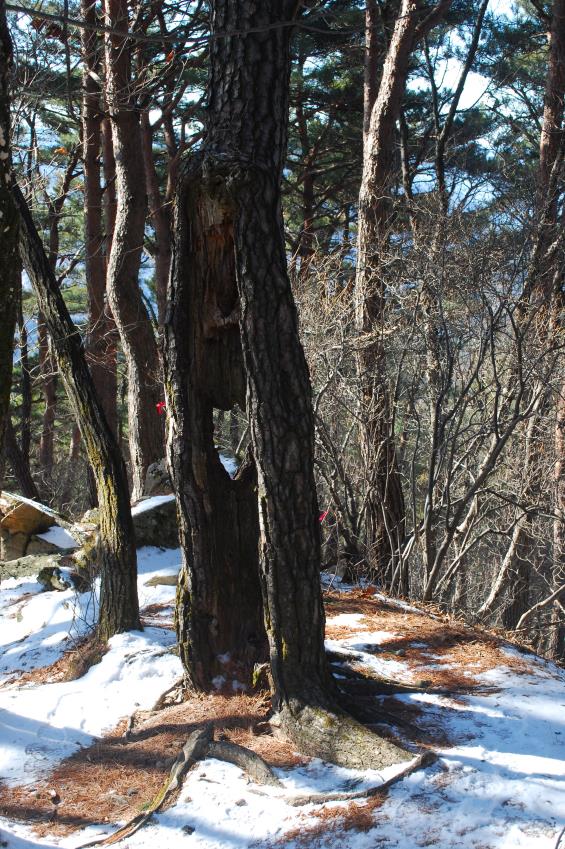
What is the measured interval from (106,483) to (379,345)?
3.53 m

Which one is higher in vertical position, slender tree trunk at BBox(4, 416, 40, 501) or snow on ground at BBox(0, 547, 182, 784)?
slender tree trunk at BBox(4, 416, 40, 501)

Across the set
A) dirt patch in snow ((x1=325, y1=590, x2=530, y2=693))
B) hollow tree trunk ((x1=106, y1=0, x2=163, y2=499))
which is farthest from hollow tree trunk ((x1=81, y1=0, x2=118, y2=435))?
dirt patch in snow ((x1=325, y1=590, x2=530, y2=693))

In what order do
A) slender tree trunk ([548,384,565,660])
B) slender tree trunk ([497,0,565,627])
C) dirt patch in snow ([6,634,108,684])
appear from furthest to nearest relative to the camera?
slender tree trunk ([548,384,565,660]) < slender tree trunk ([497,0,565,627]) < dirt patch in snow ([6,634,108,684])

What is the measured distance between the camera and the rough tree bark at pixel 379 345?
25.3 ft

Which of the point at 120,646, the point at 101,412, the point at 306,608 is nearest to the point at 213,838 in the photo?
the point at 306,608

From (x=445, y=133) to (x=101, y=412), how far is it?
1007 cm

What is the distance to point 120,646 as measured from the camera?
4961mm

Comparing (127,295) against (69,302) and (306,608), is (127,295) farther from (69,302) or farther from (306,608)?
(69,302)

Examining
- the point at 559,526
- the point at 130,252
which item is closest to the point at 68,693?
the point at 130,252

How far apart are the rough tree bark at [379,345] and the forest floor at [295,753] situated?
2097 millimetres

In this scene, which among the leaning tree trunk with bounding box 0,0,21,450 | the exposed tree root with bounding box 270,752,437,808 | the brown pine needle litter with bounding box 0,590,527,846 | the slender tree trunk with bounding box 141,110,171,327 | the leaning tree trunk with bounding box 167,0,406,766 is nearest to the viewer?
the leaning tree trunk with bounding box 0,0,21,450

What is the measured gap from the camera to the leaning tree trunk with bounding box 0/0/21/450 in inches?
109

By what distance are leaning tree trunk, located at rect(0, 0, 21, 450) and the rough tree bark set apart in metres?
4.99

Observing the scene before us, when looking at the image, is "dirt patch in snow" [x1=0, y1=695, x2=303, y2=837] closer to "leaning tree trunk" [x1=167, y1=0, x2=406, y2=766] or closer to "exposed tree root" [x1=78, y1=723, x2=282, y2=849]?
"exposed tree root" [x1=78, y1=723, x2=282, y2=849]
